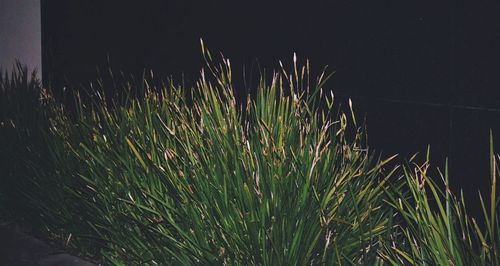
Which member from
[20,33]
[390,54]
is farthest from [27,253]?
[20,33]

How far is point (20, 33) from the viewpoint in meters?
9.31

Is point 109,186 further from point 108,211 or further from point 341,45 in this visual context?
point 341,45

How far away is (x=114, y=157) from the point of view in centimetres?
460

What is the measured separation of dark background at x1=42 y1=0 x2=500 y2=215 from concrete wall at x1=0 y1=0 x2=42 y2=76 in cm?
246

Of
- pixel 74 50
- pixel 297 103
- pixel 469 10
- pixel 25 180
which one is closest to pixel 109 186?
pixel 297 103

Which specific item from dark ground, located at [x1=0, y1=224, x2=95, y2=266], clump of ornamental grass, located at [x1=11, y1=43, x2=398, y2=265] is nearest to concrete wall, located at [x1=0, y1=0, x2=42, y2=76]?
dark ground, located at [x1=0, y1=224, x2=95, y2=266]

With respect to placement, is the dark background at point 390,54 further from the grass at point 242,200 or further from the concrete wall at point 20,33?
the concrete wall at point 20,33

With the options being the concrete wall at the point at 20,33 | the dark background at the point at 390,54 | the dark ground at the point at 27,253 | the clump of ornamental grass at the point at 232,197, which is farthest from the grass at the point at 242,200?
the concrete wall at the point at 20,33

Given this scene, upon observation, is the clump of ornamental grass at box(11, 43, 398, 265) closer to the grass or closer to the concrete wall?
the grass

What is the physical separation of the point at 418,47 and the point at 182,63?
2769mm

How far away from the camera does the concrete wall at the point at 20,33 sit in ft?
29.9

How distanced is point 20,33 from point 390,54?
5407 mm

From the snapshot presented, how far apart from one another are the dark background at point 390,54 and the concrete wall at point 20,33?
8.06 ft

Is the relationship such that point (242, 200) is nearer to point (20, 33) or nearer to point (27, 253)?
point (27, 253)
